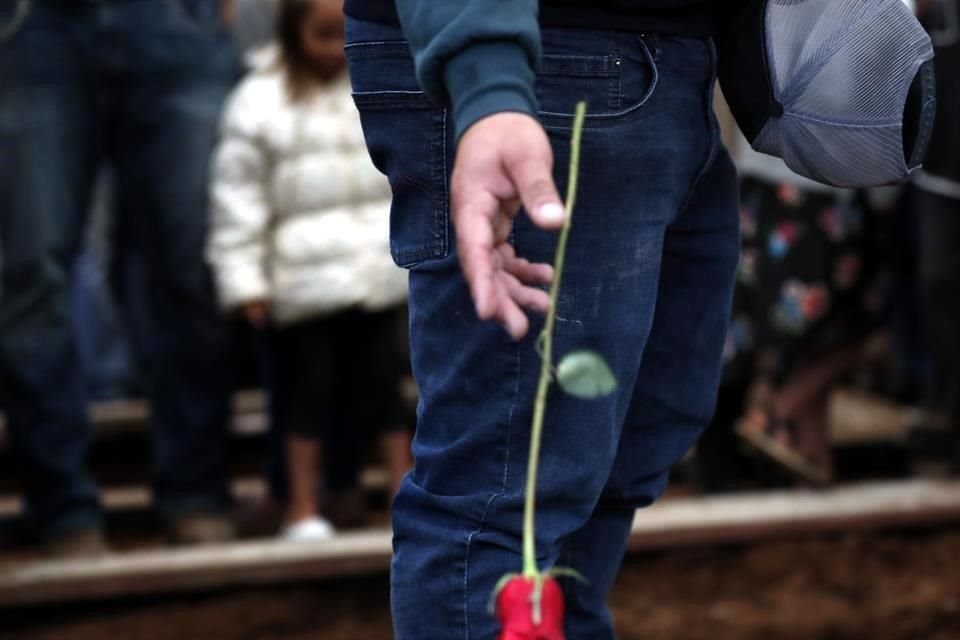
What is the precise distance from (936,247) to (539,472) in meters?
2.50

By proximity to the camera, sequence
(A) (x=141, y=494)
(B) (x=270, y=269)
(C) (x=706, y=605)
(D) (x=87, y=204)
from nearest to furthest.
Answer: (D) (x=87, y=204) → (C) (x=706, y=605) → (B) (x=270, y=269) → (A) (x=141, y=494)

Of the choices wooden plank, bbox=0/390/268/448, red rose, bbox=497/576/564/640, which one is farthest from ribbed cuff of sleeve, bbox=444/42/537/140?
wooden plank, bbox=0/390/268/448

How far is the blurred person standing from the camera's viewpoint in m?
3.52

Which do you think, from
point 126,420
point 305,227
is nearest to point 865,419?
point 305,227

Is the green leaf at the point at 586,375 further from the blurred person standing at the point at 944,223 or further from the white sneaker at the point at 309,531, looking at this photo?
the blurred person standing at the point at 944,223

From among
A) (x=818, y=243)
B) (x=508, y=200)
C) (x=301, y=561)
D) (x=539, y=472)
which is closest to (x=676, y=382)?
(x=539, y=472)

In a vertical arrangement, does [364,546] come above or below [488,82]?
below

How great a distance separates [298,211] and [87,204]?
0.45m

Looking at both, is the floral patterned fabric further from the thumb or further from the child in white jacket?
the thumb

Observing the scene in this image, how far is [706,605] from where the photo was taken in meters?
3.36

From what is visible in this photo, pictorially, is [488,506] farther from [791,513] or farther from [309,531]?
[791,513]

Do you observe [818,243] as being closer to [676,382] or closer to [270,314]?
[270,314]

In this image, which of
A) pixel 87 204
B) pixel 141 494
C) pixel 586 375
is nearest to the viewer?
pixel 586 375

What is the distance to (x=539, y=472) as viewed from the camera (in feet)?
4.76
